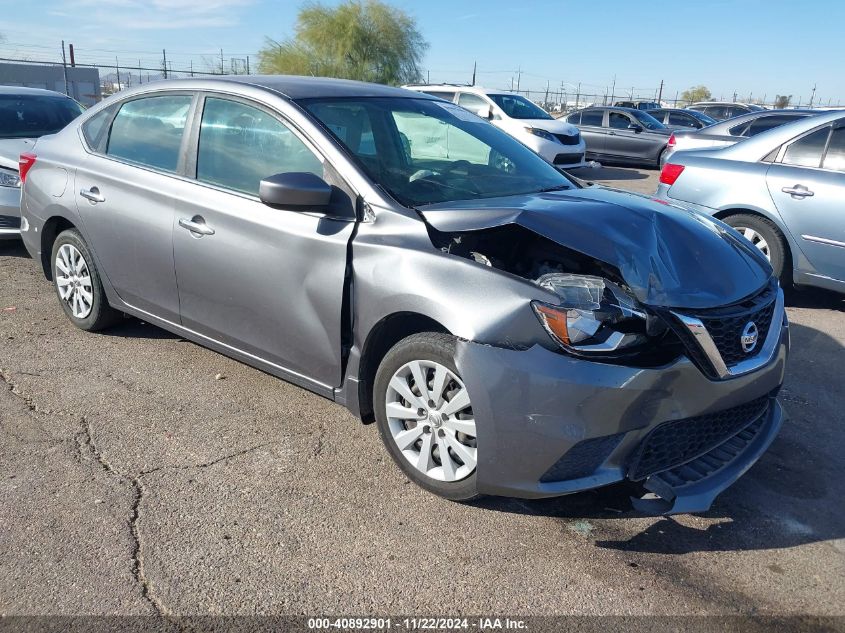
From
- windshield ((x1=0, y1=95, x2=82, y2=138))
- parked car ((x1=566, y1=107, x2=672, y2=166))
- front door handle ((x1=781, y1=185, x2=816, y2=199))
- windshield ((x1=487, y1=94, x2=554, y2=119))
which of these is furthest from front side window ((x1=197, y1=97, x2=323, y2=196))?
parked car ((x1=566, y1=107, x2=672, y2=166))

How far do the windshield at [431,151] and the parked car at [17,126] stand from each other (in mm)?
4545

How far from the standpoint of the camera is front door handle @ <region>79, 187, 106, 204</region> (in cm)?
448

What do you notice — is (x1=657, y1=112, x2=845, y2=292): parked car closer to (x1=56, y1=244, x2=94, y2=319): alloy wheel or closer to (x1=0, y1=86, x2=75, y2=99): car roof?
(x1=56, y1=244, x2=94, y2=319): alloy wheel

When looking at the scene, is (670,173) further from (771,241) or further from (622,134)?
(622,134)

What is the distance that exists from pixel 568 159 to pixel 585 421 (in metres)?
12.2

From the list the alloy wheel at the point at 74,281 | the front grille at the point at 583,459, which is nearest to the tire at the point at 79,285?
the alloy wheel at the point at 74,281

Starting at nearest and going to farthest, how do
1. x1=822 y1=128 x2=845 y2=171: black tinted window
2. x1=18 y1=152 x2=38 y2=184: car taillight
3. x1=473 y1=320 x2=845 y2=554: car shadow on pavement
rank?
x1=473 y1=320 x2=845 y2=554: car shadow on pavement < x1=18 y1=152 x2=38 y2=184: car taillight < x1=822 y1=128 x2=845 y2=171: black tinted window

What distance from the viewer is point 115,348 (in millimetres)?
4777

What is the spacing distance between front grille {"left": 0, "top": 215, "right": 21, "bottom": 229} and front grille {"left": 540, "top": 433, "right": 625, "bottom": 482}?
6192 millimetres

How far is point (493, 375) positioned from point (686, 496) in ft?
2.85

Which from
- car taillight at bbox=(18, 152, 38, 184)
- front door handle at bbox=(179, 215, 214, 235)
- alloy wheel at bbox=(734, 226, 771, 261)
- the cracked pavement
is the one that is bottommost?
the cracked pavement

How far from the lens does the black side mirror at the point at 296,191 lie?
3.19 meters

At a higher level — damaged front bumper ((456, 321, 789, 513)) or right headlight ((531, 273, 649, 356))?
right headlight ((531, 273, 649, 356))

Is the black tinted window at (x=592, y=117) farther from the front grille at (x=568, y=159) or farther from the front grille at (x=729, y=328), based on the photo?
the front grille at (x=729, y=328)
